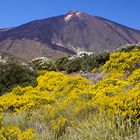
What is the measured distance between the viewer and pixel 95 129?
8.62m

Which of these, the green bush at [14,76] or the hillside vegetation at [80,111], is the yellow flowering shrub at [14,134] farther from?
the green bush at [14,76]

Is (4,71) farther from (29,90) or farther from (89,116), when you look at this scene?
(89,116)

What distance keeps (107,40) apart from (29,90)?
183 metres

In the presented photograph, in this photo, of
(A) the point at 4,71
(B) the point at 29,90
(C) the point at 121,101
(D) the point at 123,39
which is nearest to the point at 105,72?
(B) the point at 29,90

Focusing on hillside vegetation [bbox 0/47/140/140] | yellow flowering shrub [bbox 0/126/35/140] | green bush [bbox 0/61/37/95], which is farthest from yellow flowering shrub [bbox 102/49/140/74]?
yellow flowering shrub [bbox 0/126/35/140]

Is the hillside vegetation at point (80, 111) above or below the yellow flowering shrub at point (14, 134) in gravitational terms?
above

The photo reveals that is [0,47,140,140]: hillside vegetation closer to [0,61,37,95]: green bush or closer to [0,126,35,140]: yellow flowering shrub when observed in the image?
[0,126,35,140]: yellow flowering shrub

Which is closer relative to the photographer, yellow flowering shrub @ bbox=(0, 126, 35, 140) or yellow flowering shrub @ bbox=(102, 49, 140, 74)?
yellow flowering shrub @ bbox=(0, 126, 35, 140)

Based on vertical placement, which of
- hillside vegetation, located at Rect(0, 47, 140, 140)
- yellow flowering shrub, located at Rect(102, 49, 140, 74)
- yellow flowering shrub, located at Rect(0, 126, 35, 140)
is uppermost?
yellow flowering shrub, located at Rect(102, 49, 140, 74)

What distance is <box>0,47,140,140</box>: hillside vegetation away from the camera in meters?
8.74

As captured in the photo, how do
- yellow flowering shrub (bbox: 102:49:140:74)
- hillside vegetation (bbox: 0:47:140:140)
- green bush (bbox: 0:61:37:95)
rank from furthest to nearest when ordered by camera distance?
green bush (bbox: 0:61:37:95), yellow flowering shrub (bbox: 102:49:140:74), hillside vegetation (bbox: 0:47:140:140)

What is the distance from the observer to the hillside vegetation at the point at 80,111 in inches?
344

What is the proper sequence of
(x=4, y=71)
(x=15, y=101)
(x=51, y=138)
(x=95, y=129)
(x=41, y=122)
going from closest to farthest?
(x=95, y=129) < (x=51, y=138) < (x=41, y=122) < (x=15, y=101) < (x=4, y=71)

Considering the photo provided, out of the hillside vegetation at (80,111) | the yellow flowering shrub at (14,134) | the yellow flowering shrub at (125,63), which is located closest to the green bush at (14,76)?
the hillside vegetation at (80,111)
